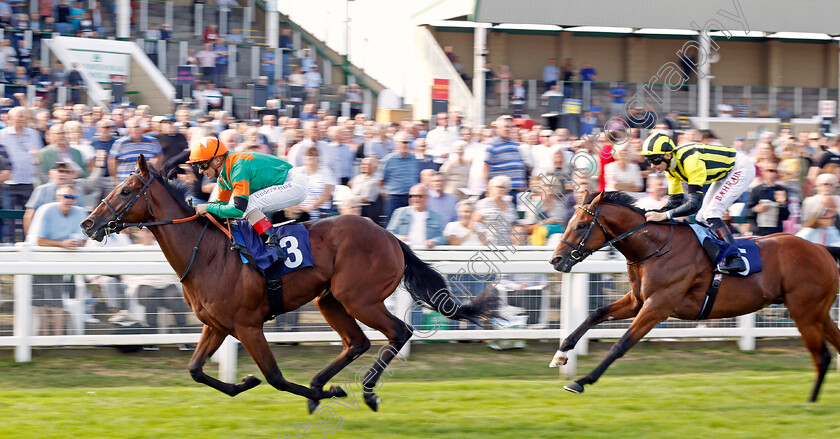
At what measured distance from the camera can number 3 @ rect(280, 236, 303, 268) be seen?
498cm

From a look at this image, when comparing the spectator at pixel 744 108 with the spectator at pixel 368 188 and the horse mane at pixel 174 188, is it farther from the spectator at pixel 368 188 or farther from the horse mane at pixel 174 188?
the horse mane at pixel 174 188

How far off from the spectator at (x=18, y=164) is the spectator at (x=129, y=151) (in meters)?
0.63

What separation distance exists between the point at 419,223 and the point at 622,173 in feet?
7.48

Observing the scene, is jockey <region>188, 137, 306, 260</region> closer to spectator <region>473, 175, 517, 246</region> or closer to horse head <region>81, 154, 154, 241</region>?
horse head <region>81, 154, 154, 241</region>

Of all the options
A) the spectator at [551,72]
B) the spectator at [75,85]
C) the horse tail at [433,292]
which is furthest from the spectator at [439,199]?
the spectator at [551,72]

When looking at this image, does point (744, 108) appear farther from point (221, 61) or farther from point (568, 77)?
point (221, 61)

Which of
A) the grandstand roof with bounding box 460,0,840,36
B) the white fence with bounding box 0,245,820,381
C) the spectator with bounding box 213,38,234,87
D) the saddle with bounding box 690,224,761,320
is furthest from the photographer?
the grandstand roof with bounding box 460,0,840,36

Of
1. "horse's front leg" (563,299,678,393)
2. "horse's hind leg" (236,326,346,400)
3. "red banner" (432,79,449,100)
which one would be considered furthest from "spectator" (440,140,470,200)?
"red banner" (432,79,449,100)

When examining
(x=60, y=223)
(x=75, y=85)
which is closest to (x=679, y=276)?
(x=60, y=223)

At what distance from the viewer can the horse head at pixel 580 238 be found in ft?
17.4

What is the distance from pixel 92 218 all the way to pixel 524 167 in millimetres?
4929

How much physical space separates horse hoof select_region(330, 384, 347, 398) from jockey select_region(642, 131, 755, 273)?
203cm

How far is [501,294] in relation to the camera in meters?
6.61

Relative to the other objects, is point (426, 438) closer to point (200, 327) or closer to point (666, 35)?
point (200, 327)
